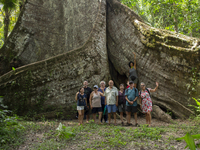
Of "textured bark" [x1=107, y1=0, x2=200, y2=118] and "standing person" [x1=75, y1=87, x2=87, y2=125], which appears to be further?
"textured bark" [x1=107, y1=0, x2=200, y2=118]

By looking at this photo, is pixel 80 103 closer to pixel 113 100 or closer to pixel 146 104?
pixel 113 100

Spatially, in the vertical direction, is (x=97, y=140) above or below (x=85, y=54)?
below

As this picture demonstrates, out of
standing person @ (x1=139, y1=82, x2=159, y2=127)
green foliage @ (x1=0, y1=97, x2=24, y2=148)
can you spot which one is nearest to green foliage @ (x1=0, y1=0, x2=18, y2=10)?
green foliage @ (x1=0, y1=97, x2=24, y2=148)

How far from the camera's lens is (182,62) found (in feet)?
20.0

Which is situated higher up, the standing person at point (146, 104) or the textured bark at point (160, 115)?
the standing person at point (146, 104)

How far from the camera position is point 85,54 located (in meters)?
6.62

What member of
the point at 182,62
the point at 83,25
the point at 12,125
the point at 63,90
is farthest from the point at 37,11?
the point at 182,62

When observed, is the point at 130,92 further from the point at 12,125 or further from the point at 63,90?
the point at 12,125

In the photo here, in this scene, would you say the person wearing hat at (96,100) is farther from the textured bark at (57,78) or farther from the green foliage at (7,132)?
the green foliage at (7,132)

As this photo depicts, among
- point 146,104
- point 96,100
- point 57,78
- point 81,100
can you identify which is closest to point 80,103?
point 81,100

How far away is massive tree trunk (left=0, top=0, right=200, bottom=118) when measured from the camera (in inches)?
234

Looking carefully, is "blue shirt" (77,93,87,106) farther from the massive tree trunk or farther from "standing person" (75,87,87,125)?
the massive tree trunk

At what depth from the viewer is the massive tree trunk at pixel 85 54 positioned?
5.95 meters

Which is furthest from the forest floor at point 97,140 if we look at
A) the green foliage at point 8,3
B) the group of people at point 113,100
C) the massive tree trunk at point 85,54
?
the green foliage at point 8,3
